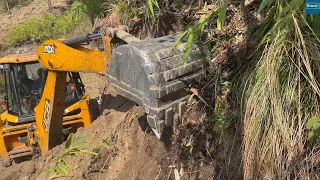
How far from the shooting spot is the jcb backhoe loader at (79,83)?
3250 mm

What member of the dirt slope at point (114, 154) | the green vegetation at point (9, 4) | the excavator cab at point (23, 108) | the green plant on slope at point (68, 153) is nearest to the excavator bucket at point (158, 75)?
the dirt slope at point (114, 154)

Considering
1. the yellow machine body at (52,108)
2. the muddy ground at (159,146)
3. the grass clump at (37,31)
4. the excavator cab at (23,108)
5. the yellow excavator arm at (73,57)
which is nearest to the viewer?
the muddy ground at (159,146)

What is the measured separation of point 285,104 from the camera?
9.55ft

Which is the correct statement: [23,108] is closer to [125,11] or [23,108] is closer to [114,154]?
[125,11]

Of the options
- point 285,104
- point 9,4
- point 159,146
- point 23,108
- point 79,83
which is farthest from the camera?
point 9,4

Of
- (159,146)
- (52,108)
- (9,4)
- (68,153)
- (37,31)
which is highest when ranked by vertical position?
(159,146)

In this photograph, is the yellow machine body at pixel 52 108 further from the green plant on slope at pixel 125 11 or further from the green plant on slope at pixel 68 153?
the green plant on slope at pixel 125 11

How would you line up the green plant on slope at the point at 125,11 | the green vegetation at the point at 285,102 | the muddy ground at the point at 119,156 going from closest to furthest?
the green vegetation at the point at 285,102 < the muddy ground at the point at 119,156 < the green plant on slope at the point at 125,11

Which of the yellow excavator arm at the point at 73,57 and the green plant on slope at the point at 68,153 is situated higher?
the yellow excavator arm at the point at 73,57

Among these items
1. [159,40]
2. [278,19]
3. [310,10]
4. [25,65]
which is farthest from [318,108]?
[25,65]

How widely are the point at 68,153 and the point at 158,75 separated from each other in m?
2.73

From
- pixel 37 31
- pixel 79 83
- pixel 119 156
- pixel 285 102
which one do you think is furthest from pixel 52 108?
pixel 37 31

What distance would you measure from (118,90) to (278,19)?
136 centimetres

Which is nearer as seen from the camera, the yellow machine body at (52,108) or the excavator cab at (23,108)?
the yellow machine body at (52,108)
